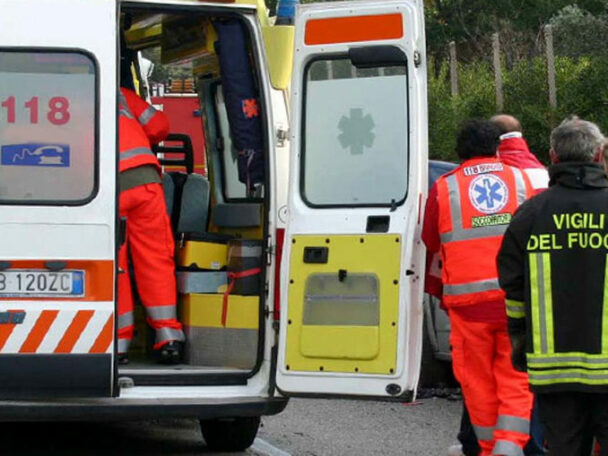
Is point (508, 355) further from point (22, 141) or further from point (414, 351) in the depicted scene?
point (22, 141)

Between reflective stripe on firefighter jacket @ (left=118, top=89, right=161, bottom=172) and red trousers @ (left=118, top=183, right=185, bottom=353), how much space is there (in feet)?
0.43

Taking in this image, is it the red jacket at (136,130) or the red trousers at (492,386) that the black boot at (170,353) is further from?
the red trousers at (492,386)

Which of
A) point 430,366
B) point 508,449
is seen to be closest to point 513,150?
point 508,449

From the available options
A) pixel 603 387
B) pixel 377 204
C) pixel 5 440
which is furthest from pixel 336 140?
pixel 5 440

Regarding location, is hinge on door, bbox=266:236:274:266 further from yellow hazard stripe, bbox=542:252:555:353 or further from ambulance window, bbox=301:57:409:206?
yellow hazard stripe, bbox=542:252:555:353

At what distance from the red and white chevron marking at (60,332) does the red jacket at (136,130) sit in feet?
2.81

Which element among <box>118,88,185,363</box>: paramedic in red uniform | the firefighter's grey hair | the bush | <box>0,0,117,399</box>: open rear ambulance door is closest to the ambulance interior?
<box>118,88,185,363</box>: paramedic in red uniform

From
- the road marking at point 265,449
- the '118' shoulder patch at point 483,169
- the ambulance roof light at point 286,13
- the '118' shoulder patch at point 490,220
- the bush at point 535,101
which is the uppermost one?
the bush at point 535,101

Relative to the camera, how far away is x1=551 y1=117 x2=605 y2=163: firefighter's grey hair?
555 centimetres

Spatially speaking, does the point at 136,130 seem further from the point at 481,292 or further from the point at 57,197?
the point at 481,292

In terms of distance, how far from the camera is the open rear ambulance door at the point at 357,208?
22.0 feet

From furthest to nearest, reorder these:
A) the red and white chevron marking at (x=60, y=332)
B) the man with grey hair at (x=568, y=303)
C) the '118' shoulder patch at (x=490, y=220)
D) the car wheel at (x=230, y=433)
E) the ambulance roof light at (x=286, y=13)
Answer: the car wheel at (x=230, y=433) → the ambulance roof light at (x=286, y=13) → the '118' shoulder patch at (x=490, y=220) → the red and white chevron marking at (x=60, y=332) → the man with grey hair at (x=568, y=303)

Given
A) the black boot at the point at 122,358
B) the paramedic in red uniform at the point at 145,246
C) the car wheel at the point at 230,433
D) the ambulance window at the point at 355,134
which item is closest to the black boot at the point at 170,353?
the paramedic in red uniform at the point at 145,246

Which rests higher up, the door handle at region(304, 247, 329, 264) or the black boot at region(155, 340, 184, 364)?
the door handle at region(304, 247, 329, 264)
